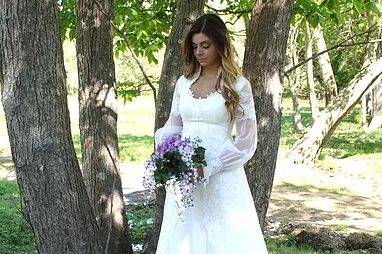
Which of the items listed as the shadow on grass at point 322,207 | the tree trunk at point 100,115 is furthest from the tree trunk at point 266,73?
the shadow on grass at point 322,207

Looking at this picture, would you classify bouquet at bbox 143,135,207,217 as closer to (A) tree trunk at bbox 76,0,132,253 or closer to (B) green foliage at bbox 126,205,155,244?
(A) tree trunk at bbox 76,0,132,253

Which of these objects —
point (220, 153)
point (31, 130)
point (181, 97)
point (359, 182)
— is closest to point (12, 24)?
point (31, 130)

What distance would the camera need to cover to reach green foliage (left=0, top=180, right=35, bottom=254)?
6262mm

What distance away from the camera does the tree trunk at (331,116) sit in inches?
565

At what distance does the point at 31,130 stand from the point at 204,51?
1.11 metres

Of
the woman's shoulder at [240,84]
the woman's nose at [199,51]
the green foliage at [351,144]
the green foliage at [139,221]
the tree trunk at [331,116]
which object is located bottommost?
the green foliage at [351,144]

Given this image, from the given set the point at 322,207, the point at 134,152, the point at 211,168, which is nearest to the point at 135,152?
the point at 134,152

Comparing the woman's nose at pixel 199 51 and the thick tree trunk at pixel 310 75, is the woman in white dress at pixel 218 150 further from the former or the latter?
the thick tree trunk at pixel 310 75

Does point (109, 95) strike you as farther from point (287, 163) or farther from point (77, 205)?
point (287, 163)

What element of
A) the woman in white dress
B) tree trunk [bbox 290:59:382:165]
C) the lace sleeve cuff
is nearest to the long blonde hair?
the woman in white dress

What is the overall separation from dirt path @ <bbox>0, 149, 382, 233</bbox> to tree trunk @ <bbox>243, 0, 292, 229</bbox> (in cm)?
417

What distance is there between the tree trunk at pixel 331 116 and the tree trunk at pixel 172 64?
33.0 feet

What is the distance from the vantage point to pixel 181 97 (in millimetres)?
3830

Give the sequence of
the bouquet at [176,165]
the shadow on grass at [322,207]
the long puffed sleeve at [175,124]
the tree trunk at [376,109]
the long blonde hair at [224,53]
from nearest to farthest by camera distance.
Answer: the bouquet at [176,165]
the long blonde hair at [224,53]
the long puffed sleeve at [175,124]
the shadow on grass at [322,207]
the tree trunk at [376,109]
